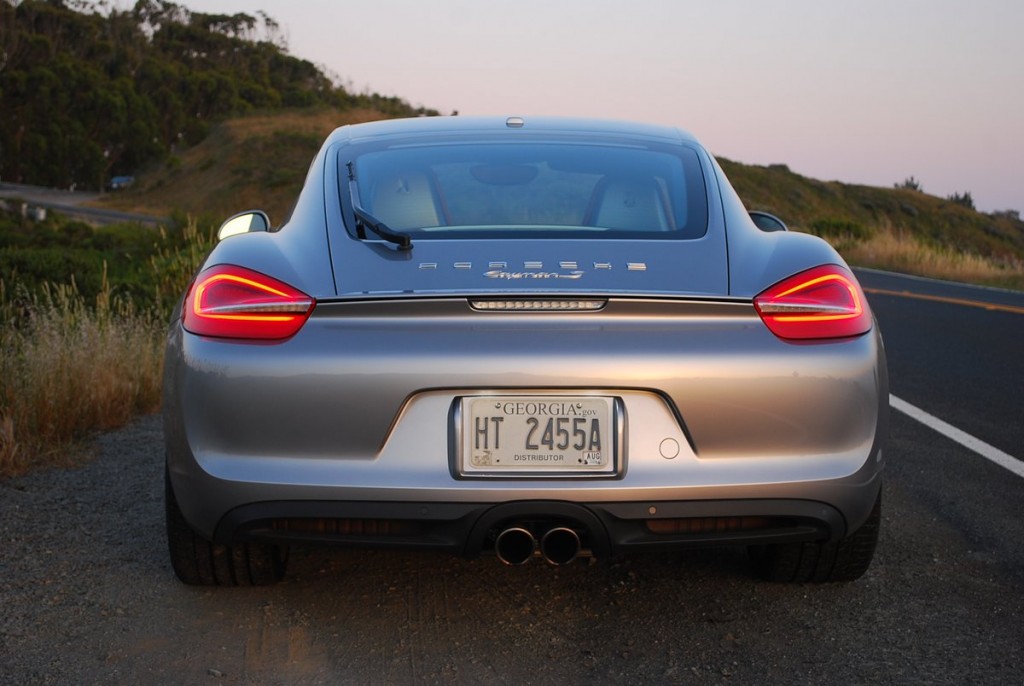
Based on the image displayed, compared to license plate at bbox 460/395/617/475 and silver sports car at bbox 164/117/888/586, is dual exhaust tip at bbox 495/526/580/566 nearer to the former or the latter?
silver sports car at bbox 164/117/888/586

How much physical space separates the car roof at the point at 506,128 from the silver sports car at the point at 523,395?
0.98 meters

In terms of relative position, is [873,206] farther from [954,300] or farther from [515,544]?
[515,544]

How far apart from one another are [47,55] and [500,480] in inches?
3468

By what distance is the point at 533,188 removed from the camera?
4191 mm

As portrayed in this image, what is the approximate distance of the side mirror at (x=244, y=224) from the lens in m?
4.41

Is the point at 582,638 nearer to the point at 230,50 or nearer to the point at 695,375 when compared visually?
the point at 695,375

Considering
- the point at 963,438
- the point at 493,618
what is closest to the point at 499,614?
the point at 493,618

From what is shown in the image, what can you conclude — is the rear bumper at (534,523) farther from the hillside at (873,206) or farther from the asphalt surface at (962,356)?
the hillside at (873,206)

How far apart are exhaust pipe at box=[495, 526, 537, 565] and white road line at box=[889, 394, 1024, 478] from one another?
330 centimetres

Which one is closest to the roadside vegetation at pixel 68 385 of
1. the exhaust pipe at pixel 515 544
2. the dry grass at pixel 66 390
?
the dry grass at pixel 66 390

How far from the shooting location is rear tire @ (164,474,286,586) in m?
3.83

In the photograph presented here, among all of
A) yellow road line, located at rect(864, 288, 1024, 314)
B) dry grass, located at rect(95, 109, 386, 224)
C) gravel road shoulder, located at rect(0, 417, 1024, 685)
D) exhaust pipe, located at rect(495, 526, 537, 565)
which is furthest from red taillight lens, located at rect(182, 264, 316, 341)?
dry grass, located at rect(95, 109, 386, 224)

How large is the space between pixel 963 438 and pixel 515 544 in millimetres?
4096

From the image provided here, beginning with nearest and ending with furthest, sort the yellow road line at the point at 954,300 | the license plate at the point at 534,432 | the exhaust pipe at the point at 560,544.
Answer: the license plate at the point at 534,432 < the exhaust pipe at the point at 560,544 < the yellow road line at the point at 954,300
